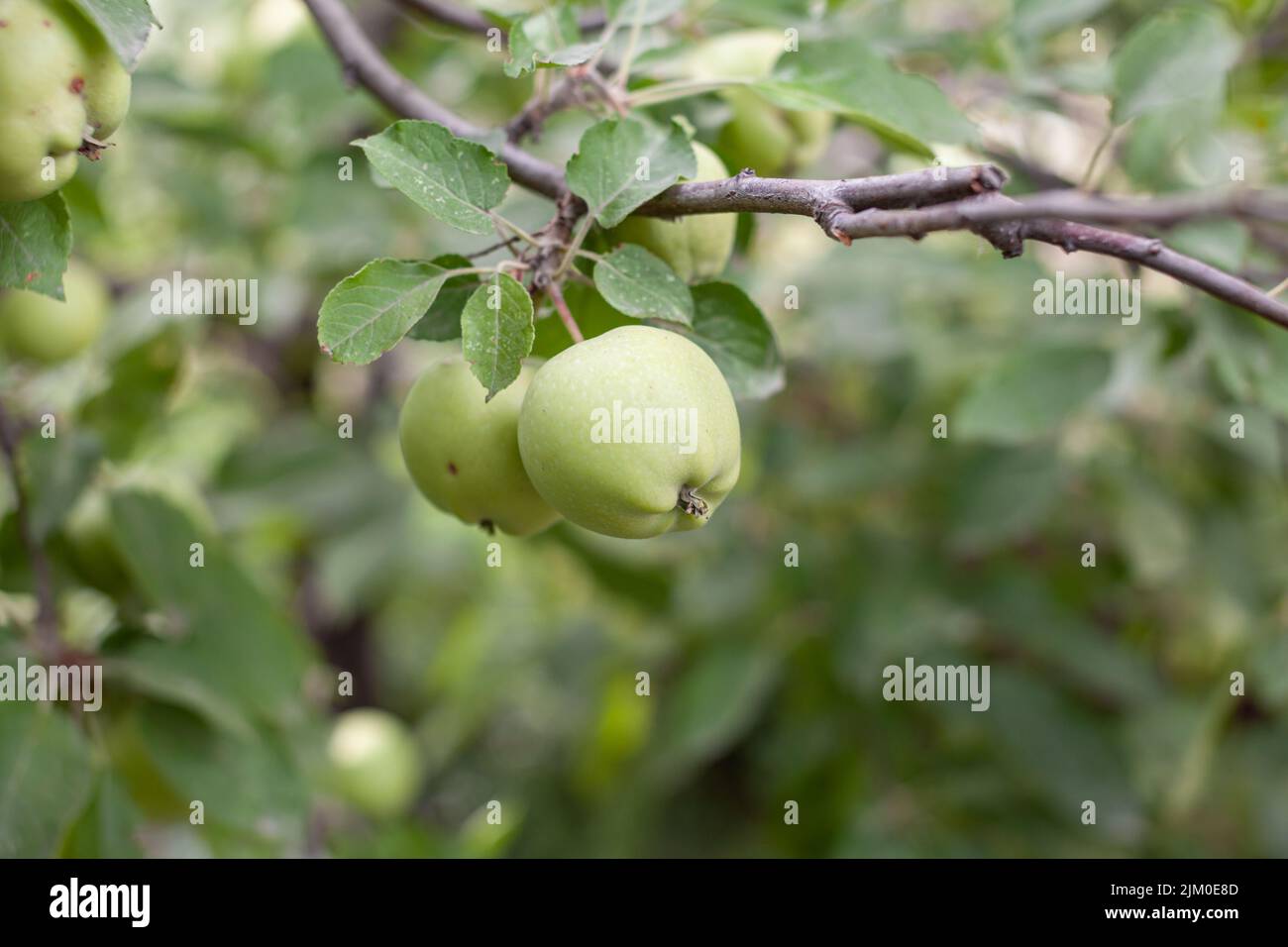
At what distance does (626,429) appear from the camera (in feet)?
1.82

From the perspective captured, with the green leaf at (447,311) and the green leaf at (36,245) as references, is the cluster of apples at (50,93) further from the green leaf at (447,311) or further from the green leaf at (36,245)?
the green leaf at (447,311)

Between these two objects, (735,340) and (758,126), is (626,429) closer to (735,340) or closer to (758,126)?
(735,340)

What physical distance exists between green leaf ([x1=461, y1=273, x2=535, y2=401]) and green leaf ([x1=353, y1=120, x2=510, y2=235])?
49 mm

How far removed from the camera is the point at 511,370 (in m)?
0.61

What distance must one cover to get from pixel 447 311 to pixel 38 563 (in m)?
0.53

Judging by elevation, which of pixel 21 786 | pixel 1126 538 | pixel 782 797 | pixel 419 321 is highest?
pixel 419 321

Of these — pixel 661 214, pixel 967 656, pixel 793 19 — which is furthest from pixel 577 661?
pixel 661 214

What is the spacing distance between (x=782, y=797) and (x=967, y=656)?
0.31 m

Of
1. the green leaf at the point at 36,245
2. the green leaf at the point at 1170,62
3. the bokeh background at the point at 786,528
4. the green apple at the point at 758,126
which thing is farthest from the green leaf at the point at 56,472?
the green leaf at the point at 1170,62

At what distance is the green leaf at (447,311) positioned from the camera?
67cm

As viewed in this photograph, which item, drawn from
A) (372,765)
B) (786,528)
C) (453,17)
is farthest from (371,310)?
(372,765)

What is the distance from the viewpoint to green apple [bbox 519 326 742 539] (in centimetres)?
55

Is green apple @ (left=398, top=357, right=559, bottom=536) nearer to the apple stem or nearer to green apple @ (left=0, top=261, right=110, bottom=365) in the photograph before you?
the apple stem
